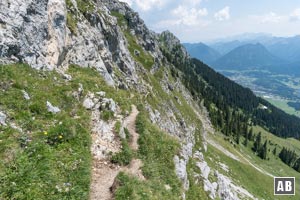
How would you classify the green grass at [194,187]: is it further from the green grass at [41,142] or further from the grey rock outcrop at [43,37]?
the grey rock outcrop at [43,37]

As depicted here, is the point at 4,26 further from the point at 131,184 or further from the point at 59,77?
the point at 131,184

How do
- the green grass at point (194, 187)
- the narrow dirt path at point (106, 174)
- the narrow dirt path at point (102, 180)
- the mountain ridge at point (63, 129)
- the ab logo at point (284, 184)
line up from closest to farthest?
the mountain ridge at point (63, 129) < the narrow dirt path at point (102, 180) < the narrow dirt path at point (106, 174) < the ab logo at point (284, 184) < the green grass at point (194, 187)

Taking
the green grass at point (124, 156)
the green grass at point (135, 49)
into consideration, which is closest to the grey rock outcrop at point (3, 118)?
the green grass at point (124, 156)

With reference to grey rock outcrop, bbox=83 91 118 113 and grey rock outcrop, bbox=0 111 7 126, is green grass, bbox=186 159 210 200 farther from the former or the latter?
grey rock outcrop, bbox=0 111 7 126

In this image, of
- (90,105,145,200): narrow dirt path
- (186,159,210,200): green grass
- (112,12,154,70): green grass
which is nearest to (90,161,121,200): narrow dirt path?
(90,105,145,200): narrow dirt path

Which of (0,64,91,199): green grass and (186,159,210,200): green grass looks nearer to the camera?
(0,64,91,199): green grass

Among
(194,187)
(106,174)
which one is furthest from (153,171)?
(194,187)

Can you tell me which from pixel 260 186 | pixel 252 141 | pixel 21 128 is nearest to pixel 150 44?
pixel 260 186

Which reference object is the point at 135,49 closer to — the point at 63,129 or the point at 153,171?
the point at 153,171

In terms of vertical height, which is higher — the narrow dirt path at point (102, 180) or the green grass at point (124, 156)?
the green grass at point (124, 156)

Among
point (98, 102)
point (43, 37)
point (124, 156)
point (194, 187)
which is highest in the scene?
point (43, 37)

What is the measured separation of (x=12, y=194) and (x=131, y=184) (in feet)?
21.9

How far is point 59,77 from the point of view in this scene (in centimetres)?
2555

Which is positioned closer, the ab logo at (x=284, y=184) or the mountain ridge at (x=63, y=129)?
the mountain ridge at (x=63, y=129)
